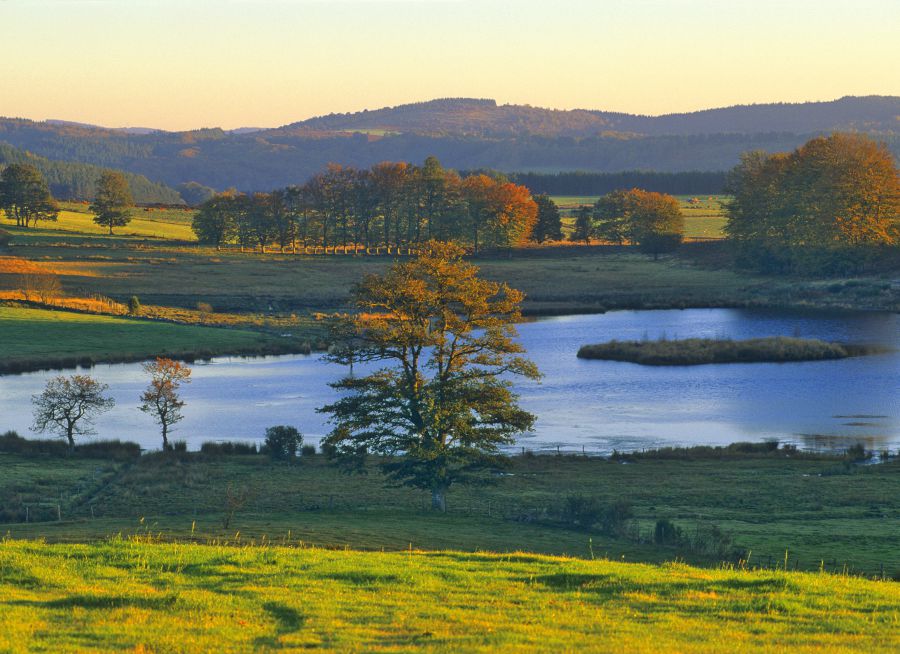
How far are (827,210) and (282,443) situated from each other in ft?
312

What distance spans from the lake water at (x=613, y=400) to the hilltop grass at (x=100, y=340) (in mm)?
2601

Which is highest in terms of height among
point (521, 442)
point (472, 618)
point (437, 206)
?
point (437, 206)

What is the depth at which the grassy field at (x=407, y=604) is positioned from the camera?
46.3 feet

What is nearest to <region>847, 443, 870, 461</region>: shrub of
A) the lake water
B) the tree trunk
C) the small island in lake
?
the lake water

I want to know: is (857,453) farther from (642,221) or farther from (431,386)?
(642,221)

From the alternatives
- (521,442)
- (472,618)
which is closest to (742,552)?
(472,618)

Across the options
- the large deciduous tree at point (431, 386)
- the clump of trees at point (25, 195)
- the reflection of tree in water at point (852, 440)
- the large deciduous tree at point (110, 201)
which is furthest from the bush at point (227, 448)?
the clump of trees at point (25, 195)

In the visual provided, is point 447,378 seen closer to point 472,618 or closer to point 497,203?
point 472,618

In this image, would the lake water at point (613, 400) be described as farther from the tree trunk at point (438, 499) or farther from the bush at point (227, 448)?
the tree trunk at point (438, 499)

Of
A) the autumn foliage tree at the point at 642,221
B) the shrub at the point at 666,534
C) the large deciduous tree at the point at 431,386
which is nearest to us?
the shrub at the point at 666,534

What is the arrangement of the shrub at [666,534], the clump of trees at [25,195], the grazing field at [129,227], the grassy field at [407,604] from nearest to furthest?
1. the grassy field at [407,604]
2. the shrub at [666,534]
3. the clump of trees at [25,195]
4. the grazing field at [129,227]

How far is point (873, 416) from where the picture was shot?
190ft

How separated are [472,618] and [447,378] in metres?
23.7

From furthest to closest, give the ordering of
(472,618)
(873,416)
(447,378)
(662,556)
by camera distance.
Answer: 1. (873,416)
2. (447,378)
3. (662,556)
4. (472,618)
